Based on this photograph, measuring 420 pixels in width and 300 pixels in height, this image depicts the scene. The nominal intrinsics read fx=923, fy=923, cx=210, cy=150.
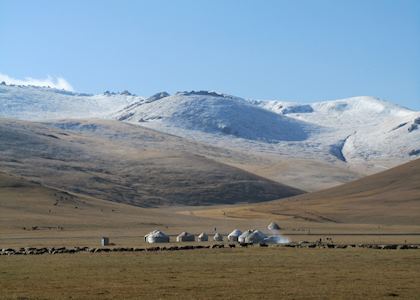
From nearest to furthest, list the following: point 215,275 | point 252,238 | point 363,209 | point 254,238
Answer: point 215,275 < point 252,238 < point 254,238 < point 363,209

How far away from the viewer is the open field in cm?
4041

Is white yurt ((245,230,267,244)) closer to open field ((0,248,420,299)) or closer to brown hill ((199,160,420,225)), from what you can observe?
open field ((0,248,420,299))

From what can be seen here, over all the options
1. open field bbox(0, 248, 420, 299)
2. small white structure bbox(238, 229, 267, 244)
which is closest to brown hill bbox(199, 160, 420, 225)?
small white structure bbox(238, 229, 267, 244)

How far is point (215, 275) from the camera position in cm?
4894

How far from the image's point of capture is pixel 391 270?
51.8m

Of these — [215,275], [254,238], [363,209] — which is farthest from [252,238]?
[363,209]

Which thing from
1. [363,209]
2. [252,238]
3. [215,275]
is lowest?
[215,275]

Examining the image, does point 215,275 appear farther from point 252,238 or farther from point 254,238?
point 254,238

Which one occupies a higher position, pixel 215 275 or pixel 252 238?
pixel 252 238

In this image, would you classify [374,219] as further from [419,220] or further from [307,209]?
[307,209]

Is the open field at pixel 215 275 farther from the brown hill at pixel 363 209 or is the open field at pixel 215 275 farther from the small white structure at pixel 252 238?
the brown hill at pixel 363 209

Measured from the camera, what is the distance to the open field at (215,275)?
4041 cm

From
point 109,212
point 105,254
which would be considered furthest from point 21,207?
point 105,254

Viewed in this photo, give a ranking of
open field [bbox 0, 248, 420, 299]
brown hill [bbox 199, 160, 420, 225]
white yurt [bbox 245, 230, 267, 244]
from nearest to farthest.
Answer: open field [bbox 0, 248, 420, 299], white yurt [bbox 245, 230, 267, 244], brown hill [bbox 199, 160, 420, 225]
